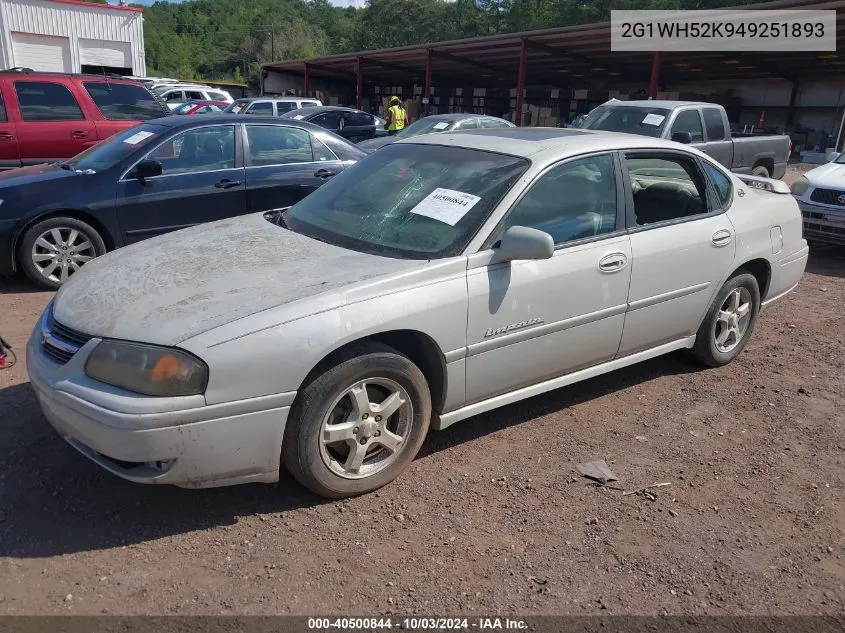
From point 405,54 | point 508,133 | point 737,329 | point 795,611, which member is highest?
point 405,54

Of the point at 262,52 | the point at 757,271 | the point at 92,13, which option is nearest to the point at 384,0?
the point at 262,52

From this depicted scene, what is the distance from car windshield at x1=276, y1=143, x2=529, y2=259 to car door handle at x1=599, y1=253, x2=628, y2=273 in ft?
2.19

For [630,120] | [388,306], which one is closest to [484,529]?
[388,306]

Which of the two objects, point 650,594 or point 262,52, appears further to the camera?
point 262,52

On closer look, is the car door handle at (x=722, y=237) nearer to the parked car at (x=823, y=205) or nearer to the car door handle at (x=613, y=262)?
the car door handle at (x=613, y=262)

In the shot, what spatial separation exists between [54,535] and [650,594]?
2.37m

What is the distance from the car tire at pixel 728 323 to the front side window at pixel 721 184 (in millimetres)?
516

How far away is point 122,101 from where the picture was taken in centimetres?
884

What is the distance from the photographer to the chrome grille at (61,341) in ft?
9.32

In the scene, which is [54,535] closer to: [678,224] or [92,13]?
[678,224]

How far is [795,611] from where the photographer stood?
8.48ft

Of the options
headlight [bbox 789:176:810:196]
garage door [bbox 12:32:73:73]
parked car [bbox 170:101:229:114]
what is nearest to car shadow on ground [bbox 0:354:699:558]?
headlight [bbox 789:176:810:196]

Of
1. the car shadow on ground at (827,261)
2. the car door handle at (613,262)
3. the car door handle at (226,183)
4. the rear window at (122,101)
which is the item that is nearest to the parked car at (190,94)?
the rear window at (122,101)

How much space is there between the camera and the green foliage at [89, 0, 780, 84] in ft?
170
